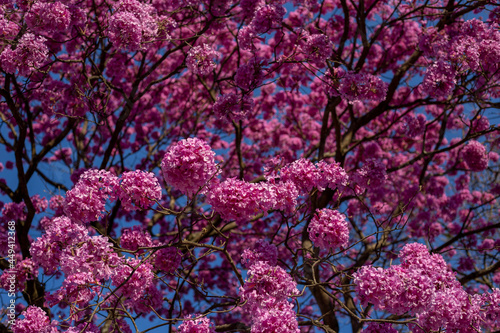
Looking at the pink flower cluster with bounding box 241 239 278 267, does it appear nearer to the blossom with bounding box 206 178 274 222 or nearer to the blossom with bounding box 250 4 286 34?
the blossom with bounding box 206 178 274 222

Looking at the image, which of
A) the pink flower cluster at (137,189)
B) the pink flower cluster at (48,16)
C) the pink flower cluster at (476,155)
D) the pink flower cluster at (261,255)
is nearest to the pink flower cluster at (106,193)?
the pink flower cluster at (137,189)

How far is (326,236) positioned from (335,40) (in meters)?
7.41

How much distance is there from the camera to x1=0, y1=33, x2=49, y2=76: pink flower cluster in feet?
16.8

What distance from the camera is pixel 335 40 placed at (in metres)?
10.2

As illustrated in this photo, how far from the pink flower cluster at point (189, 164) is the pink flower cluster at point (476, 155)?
19.8ft

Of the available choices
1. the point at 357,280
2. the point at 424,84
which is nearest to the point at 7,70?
the point at 357,280

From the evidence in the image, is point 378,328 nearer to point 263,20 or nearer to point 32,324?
point 32,324

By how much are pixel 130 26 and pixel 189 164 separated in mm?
2591

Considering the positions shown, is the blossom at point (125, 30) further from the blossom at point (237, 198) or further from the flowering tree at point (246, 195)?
the blossom at point (237, 198)

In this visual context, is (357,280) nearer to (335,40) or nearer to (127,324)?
(127,324)

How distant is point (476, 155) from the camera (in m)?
7.48

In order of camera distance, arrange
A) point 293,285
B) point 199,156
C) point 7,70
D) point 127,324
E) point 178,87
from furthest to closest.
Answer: point 178,87 < point 7,70 < point 127,324 < point 293,285 < point 199,156

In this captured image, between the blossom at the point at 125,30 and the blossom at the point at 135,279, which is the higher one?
the blossom at the point at 125,30

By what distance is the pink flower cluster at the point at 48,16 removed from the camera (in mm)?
5082
